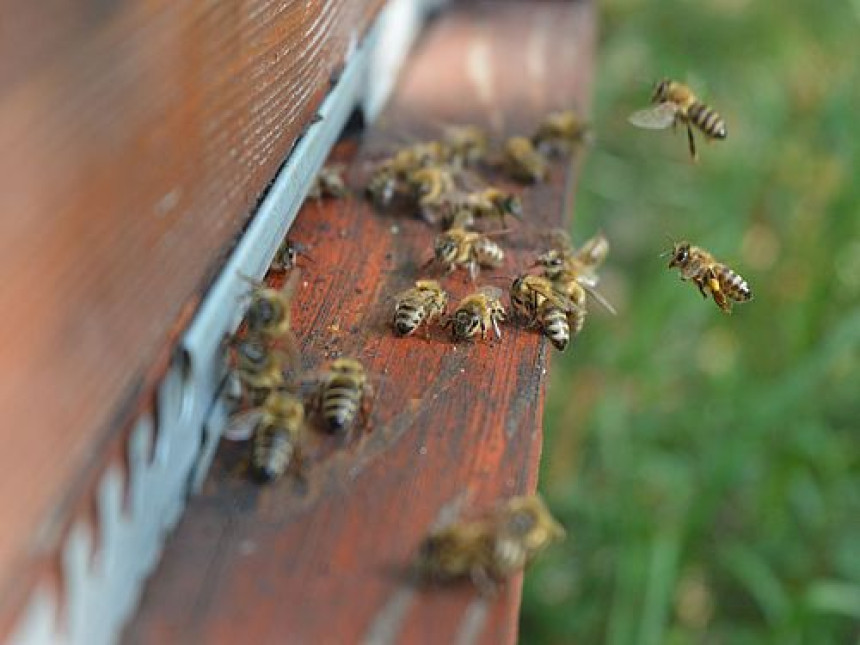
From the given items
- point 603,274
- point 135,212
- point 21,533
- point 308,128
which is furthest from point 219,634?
point 603,274

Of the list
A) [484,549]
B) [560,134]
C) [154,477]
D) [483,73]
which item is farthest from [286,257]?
[483,73]

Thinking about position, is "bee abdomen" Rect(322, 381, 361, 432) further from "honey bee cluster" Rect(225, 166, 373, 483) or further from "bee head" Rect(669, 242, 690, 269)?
"bee head" Rect(669, 242, 690, 269)

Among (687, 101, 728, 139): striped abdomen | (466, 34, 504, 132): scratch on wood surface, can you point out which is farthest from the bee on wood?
(466, 34, 504, 132): scratch on wood surface

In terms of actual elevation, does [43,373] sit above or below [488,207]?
above

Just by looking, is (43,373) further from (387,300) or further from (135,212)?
(387,300)

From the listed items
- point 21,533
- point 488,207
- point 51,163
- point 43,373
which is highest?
point 51,163

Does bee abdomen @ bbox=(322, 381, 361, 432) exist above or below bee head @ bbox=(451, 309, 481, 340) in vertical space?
above

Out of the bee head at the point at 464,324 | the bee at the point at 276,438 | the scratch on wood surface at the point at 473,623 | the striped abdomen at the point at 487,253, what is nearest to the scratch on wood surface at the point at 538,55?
the striped abdomen at the point at 487,253
